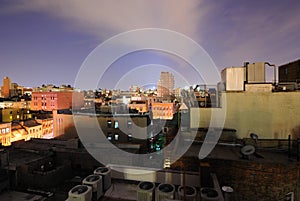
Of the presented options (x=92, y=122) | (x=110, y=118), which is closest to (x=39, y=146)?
(x=92, y=122)

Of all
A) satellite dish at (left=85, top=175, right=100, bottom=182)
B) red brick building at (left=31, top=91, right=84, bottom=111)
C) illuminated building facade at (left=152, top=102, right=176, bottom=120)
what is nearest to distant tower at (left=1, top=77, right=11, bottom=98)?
red brick building at (left=31, top=91, right=84, bottom=111)

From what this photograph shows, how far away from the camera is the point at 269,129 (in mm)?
8625

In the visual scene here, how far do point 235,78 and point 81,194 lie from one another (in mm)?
8767

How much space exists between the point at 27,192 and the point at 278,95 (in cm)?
1309

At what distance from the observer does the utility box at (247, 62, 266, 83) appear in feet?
30.4

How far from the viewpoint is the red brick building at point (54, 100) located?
42.4 metres

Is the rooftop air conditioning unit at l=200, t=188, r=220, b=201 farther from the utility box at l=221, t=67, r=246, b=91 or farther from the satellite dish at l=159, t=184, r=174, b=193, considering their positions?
the utility box at l=221, t=67, r=246, b=91

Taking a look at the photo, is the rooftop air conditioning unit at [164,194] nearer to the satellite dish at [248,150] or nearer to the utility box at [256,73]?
the satellite dish at [248,150]

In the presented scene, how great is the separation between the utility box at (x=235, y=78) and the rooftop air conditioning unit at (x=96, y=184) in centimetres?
766

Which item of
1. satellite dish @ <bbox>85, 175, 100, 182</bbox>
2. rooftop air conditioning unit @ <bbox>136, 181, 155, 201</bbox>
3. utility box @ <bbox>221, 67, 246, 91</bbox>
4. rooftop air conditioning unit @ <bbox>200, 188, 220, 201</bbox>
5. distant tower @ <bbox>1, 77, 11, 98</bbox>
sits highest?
distant tower @ <bbox>1, 77, 11, 98</bbox>

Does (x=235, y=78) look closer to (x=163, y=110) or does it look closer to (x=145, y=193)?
(x=145, y=193)

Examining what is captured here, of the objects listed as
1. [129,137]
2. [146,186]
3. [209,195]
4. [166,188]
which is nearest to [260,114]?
[209,195]

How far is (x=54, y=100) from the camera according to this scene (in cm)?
4234

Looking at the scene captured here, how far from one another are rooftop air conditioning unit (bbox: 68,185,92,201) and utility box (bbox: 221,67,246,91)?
318 inches
